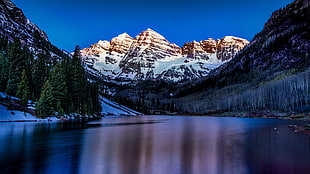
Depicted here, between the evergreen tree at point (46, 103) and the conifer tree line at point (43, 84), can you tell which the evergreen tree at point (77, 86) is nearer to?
the conifer tree line at point (43, 84)

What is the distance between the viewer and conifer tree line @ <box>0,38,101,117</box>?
62.6m

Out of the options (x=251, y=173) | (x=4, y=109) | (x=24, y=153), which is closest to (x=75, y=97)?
(x=4, y=109)

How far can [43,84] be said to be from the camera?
7481 centimetres

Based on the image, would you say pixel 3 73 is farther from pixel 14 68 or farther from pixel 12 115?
pixel 12 115

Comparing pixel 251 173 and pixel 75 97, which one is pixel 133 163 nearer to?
pixel 251 173

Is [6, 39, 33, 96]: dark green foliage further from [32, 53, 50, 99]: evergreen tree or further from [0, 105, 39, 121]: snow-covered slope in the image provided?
[0, 105, 39, 121]: snow-covered slope

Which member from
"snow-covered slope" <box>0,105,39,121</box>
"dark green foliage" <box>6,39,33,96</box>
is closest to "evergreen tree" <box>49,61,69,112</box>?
"dark green foliage" <box>6,39,33,96</box>

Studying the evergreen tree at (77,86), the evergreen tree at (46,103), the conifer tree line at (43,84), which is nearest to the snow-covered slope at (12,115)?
the evergreen tree at (46,103)

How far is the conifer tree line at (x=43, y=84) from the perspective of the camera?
62.6 m

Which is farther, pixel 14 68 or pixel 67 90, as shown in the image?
pixel 67 90

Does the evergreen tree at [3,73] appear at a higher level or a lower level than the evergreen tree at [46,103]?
higher

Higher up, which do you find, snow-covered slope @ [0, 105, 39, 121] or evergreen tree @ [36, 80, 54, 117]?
evergreen tree @ [36, 80, 54, 117]

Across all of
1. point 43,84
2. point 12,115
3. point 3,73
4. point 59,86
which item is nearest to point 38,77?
point 43,84

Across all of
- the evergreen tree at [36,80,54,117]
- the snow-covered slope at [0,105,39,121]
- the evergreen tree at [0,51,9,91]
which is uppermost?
the evergreen tree at [0,51,9,91]
